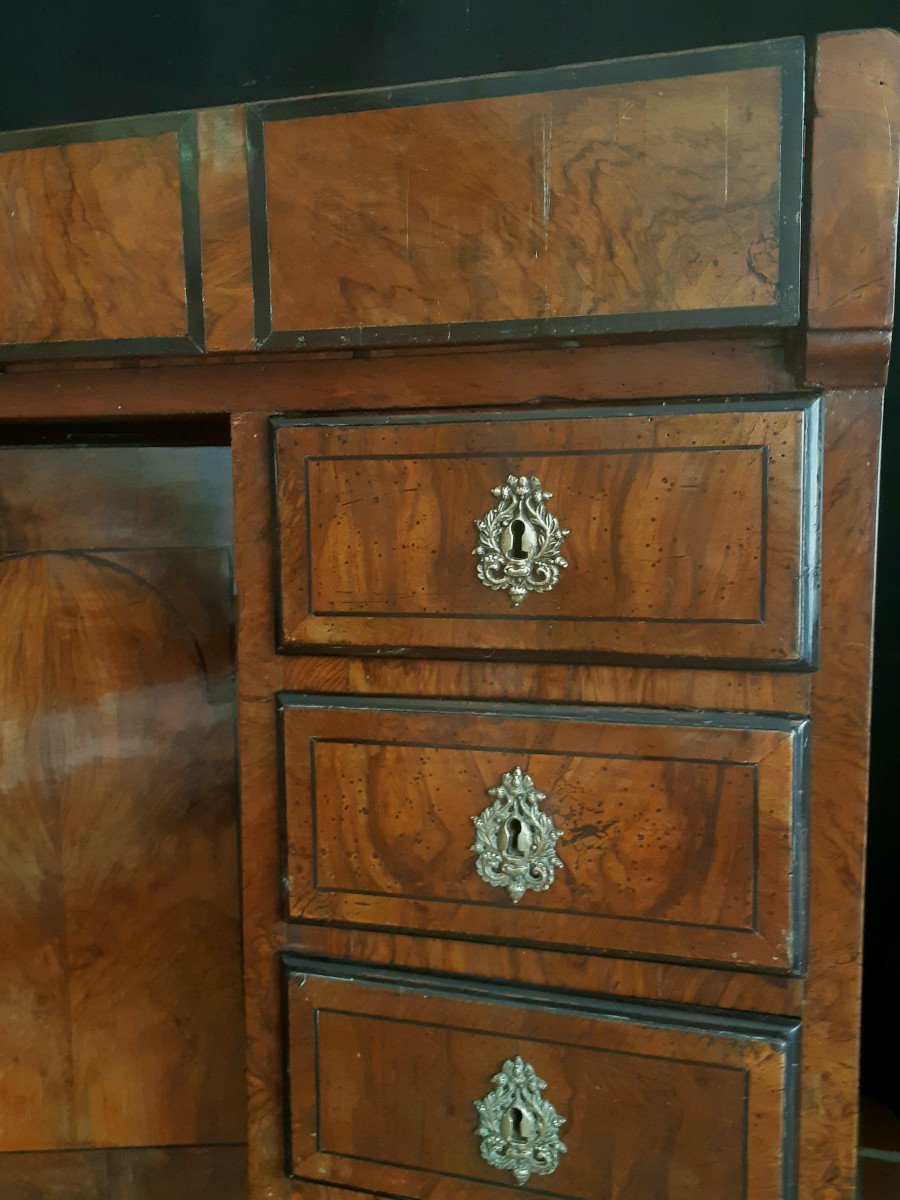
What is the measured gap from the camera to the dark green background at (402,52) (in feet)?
3.89

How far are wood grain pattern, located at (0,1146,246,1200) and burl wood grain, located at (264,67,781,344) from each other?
3.07 feet

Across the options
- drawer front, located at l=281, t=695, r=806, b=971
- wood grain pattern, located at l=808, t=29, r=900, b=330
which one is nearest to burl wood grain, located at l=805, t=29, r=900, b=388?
wood grain pattern, located at l=808, t=29, r=900, b=330

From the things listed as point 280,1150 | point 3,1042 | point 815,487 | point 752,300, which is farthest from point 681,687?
point 3,1042

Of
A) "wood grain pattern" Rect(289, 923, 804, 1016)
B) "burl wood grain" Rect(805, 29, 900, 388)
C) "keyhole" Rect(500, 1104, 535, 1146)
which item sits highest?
"burl wood grain" Rect(805, 29, 900, 388)

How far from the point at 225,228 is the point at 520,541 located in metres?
0.33

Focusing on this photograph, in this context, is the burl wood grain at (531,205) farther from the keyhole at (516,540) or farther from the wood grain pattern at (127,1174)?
the wood grain pattern at (127,1174)

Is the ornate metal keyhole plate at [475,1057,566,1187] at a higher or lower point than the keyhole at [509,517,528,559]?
lower

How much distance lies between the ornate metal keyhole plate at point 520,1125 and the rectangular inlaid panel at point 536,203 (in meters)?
0.55

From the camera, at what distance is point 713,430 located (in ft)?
2.21

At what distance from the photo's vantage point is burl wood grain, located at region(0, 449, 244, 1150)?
112 cm

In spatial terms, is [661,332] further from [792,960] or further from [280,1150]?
[280,1150]

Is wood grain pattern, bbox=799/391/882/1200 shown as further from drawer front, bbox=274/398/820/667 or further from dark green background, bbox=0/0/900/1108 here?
dark green background, bbox=0/0/900/1108

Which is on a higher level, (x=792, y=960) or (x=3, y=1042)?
(x=792, y=960)

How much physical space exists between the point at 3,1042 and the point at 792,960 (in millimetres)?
904
